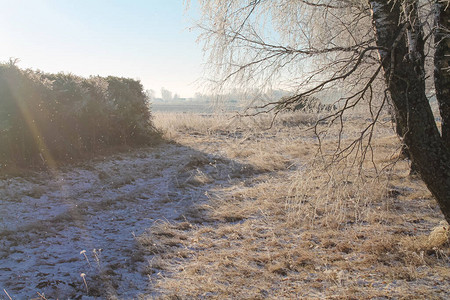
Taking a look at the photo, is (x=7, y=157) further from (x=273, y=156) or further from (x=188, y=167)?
(x=273, y=156)

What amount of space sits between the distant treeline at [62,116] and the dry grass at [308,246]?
4.21 m

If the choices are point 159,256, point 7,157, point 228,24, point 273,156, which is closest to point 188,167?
point 273,156

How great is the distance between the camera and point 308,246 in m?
3.71

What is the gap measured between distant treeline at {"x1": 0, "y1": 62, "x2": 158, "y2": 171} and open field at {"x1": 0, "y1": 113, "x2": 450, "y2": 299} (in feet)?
2.94

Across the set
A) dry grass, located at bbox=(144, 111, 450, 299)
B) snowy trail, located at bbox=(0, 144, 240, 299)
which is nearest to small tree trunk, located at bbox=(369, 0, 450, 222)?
dry grass, located at bbox=(144, 111, 450, 299)

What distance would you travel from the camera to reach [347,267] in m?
3.14

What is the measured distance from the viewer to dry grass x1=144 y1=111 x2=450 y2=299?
9.30 feet

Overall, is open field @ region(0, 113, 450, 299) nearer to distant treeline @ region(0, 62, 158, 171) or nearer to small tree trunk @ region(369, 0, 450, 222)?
small tree trunk @ region(369, 0, 450, 222)

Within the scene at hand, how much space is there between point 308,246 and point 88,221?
3.23 metres

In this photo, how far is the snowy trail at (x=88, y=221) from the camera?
310cm

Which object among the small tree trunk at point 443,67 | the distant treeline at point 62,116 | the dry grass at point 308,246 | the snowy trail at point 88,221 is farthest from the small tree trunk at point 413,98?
the distant treeline at point 62,116

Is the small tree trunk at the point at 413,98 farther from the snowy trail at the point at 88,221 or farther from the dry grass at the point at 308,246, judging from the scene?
the snowy trail at the point at 88,221

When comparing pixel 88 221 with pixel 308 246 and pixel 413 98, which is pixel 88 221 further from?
pixel 413 98

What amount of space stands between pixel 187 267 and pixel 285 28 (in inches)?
119
